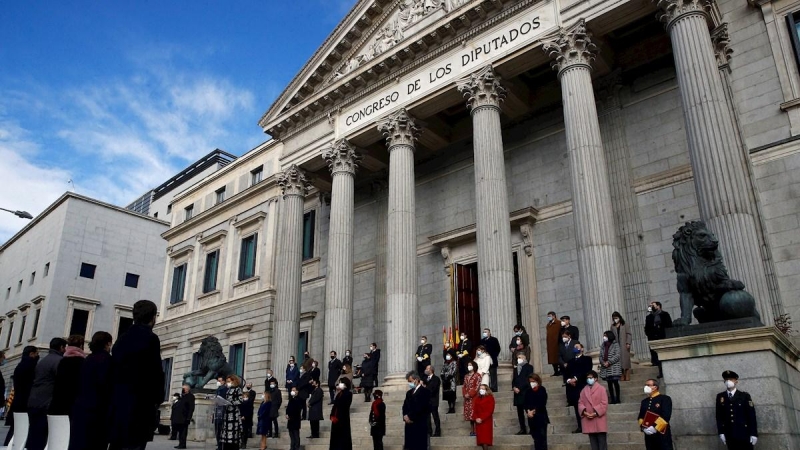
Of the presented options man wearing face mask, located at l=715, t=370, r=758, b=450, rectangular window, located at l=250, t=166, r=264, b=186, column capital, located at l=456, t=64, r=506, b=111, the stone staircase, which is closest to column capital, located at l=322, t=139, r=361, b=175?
column capital, located at l=456, t=64, r=506, b=111

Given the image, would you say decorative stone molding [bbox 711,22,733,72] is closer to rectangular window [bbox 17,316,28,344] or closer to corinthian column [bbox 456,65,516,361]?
corinthian column [bbox 456,65,516,361]

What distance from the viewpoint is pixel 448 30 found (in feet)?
65.1

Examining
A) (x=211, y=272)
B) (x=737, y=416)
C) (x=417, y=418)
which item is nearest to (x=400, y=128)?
(x=417, y=418)

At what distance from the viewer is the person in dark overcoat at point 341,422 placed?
38.4ft

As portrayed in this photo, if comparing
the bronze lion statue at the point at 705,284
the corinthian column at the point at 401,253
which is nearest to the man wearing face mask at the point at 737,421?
the bronze lion statue at the point at 705,284

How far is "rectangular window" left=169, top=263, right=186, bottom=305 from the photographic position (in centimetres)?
3431

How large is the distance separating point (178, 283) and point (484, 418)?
27713 millimetres

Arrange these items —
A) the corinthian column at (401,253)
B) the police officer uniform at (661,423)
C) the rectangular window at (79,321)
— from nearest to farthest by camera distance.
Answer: the police officer uniform at (661,423) < the corinthian column at (401,253) < the rectangular window at (79,321)

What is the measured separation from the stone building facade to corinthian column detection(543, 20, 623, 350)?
50mm

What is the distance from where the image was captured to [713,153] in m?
13.8

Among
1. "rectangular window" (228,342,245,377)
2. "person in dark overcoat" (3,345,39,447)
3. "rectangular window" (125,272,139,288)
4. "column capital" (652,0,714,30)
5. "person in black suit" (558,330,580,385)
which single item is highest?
"rectangular window" (125,272,139,288)

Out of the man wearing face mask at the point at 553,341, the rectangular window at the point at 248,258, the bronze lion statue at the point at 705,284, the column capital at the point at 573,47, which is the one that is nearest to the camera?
the bronze lion statue at the point at 705,284

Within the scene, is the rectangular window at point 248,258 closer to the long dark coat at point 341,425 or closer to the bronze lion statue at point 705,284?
the long dark coat at point 341,425

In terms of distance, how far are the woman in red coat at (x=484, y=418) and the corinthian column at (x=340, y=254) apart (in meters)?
9.45
